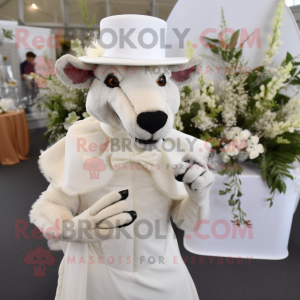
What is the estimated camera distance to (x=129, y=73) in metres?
0.85

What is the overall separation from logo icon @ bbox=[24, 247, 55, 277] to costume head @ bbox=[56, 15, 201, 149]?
65.7 inches

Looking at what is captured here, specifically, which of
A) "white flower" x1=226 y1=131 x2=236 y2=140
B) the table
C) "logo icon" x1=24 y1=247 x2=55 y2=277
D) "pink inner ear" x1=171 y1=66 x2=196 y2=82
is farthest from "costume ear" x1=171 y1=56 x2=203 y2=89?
the table

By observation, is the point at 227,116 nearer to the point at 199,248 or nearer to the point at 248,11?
the point at 248,11

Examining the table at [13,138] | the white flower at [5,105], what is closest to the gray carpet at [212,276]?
the table at [13,138]

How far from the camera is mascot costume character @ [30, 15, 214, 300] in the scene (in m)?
0.83

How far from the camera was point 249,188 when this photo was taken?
1.92 metres

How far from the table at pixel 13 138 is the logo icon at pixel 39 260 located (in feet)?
7.67

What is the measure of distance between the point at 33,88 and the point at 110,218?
6328mm

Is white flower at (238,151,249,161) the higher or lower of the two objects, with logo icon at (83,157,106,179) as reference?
lower

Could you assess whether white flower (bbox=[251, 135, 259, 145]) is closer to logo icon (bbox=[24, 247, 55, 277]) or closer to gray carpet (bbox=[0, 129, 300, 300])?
gray carpet (bbox=[0, 129, 300, 300])

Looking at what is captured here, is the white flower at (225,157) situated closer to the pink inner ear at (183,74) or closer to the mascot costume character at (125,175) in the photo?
the mascot costume character at (125,175)

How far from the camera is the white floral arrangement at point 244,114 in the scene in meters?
1.80

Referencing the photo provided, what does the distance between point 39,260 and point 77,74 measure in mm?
1857

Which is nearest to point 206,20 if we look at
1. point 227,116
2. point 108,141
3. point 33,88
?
point 227,116
